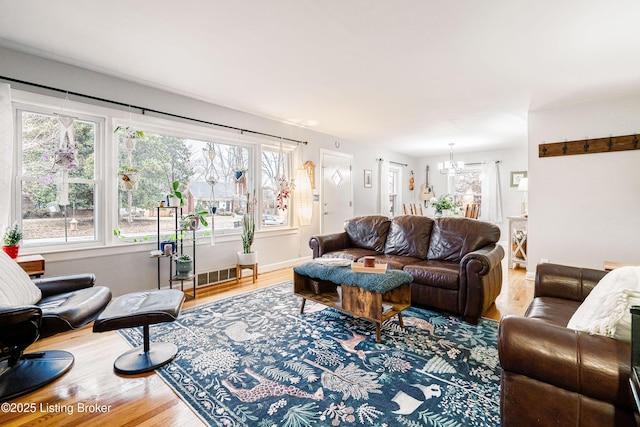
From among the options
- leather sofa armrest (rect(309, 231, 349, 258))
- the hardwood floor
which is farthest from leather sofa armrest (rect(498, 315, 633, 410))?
leather sofa armrest (rect(309, 231, 349, 258))

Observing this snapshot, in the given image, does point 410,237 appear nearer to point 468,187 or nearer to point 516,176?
point 516,176

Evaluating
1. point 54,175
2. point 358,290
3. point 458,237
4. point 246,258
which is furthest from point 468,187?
point 54,175

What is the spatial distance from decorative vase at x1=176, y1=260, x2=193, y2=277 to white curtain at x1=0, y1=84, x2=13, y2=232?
1.41 metres

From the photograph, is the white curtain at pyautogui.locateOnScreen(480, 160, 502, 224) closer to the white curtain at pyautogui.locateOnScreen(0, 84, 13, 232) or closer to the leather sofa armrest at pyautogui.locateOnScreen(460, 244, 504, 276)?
the leather sofa armrest at pyautogui.locateOnScreen(460, 244, 504, 276)

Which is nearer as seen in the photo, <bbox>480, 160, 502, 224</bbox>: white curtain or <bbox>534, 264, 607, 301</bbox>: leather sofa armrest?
<bbox>534, 264, 607, 301</bbox>: leather sofa armrest

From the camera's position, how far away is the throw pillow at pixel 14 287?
1758 mm

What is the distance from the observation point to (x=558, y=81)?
3.14m

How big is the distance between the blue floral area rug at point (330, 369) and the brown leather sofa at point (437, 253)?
0.22 metres

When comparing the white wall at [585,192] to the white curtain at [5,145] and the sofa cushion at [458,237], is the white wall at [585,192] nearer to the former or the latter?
the sofa cushion at [458,237]

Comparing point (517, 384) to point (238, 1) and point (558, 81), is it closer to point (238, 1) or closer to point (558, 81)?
point (238, 1)

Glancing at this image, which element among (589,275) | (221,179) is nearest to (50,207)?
(221,179)

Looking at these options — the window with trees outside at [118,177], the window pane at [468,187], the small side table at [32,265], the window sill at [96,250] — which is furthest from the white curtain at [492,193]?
the small side table at [32,265]

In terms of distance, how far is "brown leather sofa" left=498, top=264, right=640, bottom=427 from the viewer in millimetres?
994

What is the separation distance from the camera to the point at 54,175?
279cm
